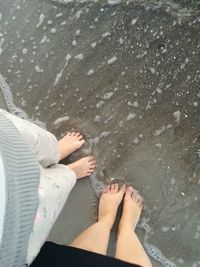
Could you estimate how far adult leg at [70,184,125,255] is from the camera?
1219 millimetres

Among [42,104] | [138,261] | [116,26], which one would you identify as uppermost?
[116,26]

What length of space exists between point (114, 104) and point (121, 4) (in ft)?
1.10

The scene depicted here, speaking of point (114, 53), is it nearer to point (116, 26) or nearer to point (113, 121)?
point (116, 26)

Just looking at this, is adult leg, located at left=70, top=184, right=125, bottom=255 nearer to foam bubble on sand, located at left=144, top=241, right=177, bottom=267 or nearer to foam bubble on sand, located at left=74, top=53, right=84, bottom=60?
foam bubble on sand, located at left=144, top=241, right=177, bottom=267

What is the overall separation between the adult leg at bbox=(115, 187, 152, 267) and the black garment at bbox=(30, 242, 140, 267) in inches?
4.1

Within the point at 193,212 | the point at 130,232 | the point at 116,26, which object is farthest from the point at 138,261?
the point at 116,26

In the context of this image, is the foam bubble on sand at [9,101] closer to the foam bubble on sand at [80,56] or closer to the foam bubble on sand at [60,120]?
the foam bubble on sand at [60,120]


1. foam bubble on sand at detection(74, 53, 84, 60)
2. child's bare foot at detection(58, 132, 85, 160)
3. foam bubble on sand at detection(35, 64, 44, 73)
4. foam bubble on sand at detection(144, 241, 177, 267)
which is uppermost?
foam bubble on sand at detection(74, 53, 84, 60)

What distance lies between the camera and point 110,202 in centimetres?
135

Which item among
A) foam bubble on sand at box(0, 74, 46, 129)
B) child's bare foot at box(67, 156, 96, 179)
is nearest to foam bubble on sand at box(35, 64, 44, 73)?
foam bubble on sand at box(0, 74, 46, 129)

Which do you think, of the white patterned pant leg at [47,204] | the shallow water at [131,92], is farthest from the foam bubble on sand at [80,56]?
the white patterned pant leg at [47,204]

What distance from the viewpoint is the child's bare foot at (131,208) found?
4.29ft

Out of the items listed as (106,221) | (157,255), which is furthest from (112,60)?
(157,255)

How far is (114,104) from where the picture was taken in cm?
141
